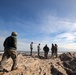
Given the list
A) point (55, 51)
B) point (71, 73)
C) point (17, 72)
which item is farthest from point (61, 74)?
point (55, 51)

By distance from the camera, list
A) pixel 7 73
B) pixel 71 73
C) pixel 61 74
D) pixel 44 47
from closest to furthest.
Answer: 1. pixel 7 73
2. pixel 61 74
3. pixel 71 73
4. pixel 44 47

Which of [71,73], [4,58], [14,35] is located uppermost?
[14,35]

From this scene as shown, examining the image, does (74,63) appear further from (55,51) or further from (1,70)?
(1,70)

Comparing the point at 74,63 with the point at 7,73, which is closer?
the point at 7,73

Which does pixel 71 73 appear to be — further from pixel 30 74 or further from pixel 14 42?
pixel 14 42

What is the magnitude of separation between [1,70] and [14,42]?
1.59m

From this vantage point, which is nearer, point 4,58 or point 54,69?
point 4,58

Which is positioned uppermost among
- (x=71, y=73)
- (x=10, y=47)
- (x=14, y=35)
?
(x=14, y=35)

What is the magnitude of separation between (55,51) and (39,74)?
15491mm

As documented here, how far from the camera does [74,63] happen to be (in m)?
20.1

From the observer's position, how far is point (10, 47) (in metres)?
8.65

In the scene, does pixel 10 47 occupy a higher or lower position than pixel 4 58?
higher

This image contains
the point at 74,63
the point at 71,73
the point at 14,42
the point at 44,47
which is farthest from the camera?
the point at 44,47

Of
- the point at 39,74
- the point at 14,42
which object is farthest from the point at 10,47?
the point at 39,74
